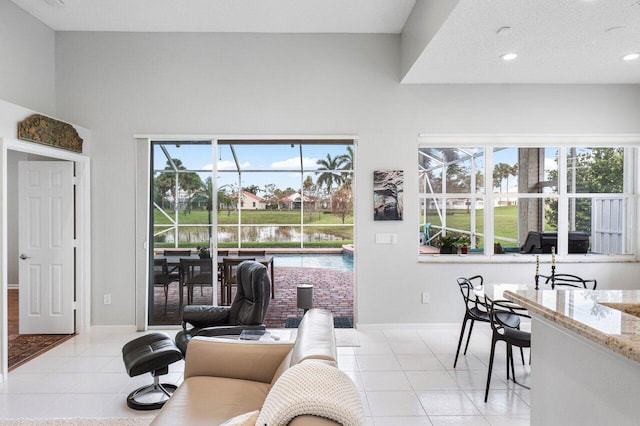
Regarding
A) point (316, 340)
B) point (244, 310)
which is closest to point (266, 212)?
point (244, 310)

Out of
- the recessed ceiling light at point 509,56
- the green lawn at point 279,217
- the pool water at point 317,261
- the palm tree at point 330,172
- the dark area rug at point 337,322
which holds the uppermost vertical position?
the recessed ceiling light at point 509,56

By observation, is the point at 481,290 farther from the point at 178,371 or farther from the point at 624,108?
the point at 624,108

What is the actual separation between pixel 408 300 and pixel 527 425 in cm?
212

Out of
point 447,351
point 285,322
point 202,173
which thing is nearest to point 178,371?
point 285,322

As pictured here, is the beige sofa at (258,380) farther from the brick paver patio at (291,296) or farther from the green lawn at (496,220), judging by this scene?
the green lawn at (496,220)

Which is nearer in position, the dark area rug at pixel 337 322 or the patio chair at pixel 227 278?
the dark area rug at pixel 337 322

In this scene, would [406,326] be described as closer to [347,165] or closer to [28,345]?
[28,345]

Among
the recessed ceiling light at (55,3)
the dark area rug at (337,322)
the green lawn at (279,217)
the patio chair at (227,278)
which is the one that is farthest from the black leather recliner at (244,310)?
the green lawn at (279,217)

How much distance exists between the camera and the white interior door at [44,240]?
4.33 meters

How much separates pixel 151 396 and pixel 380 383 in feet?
5.76

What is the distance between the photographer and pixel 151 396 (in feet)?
9.64

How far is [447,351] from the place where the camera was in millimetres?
3912

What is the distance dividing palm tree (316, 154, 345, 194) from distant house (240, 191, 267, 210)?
1.69 metres

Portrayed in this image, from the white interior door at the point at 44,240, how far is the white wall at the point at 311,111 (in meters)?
0.30
